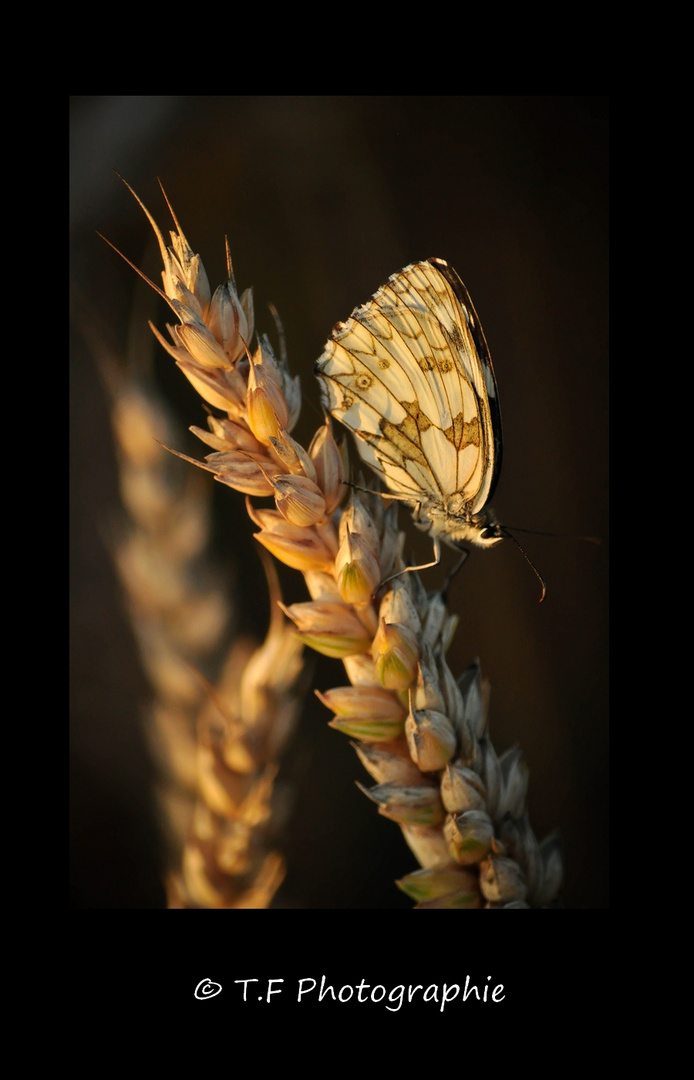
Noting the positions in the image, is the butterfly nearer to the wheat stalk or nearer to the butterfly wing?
the butterfly wing

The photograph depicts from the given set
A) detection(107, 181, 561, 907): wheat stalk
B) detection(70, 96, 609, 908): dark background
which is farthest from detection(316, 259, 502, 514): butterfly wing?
detection(70, 96, 609, 908): dark background

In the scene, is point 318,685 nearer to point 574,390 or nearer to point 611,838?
point 611,838

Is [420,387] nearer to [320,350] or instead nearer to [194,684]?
[320,350]

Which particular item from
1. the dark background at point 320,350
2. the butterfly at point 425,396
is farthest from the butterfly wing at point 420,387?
the dark background at point 320,350

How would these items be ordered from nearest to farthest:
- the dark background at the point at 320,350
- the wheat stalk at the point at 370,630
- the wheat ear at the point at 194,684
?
the wheat stalk at the point at 370,630
the wheat ear at the point at 194,684
the dark background at the point at 320,350

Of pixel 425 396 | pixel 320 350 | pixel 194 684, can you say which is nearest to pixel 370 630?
pixel 425 396

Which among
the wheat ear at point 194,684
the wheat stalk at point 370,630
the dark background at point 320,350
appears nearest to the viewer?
the wheat stalk at point 370,630

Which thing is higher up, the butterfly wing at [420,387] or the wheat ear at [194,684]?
the butterfly wing at [420,387]

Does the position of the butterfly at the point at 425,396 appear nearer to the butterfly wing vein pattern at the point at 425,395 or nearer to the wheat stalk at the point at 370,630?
the butterfly wing vein pattern at the point at 425,395
